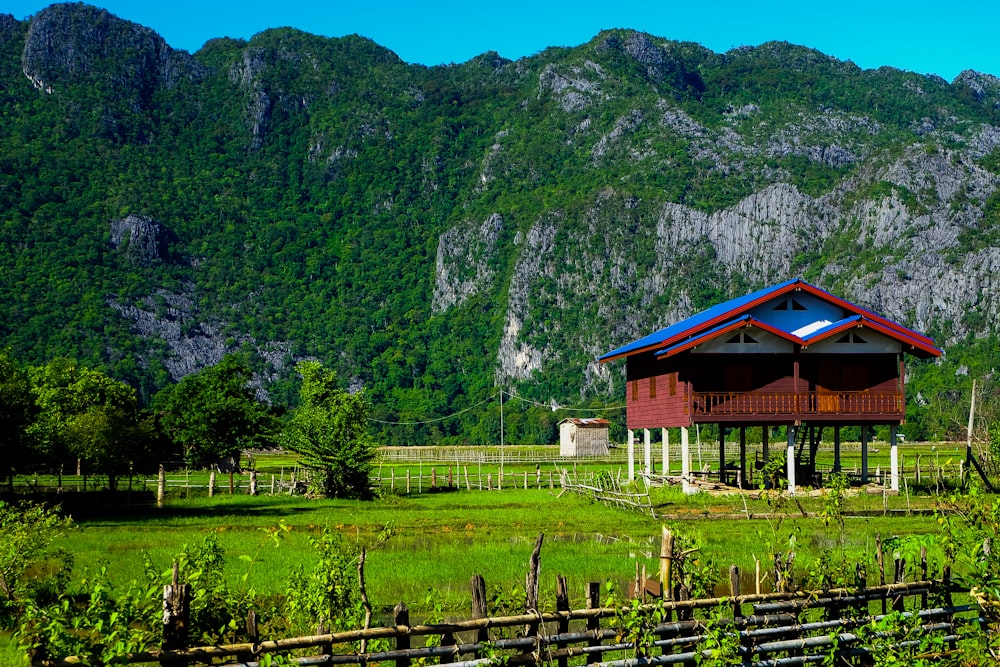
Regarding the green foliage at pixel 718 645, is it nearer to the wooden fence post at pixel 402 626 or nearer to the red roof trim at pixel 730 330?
the wooden fence post at pixel 402 626

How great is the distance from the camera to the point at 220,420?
52.6 m

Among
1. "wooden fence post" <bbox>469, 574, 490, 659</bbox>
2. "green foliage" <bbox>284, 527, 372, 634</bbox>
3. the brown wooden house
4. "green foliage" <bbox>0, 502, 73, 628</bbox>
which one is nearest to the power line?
the brown wooden house

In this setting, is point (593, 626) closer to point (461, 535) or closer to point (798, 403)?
point (461, 535)

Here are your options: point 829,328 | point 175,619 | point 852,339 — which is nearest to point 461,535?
point 829,328

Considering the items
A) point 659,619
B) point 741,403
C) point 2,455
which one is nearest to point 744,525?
point 741,403

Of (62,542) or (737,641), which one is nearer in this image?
(737,641)

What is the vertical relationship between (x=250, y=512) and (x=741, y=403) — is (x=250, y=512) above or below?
below

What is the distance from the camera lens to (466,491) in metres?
52.8

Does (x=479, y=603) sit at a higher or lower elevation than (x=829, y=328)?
lower

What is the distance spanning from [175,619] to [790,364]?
35.1m

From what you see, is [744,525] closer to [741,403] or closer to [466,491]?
[741,403]

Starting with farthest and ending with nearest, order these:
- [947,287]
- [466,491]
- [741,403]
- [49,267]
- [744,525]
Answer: [49,267] < [947,287] < [466,491] < [741,403] < [744,525]

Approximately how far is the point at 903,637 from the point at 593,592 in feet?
14.1

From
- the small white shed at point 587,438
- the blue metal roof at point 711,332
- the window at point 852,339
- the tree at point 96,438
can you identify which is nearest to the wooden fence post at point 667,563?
the blue metal roof at point 711,332
